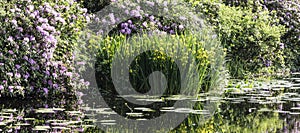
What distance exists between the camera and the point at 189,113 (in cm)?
690

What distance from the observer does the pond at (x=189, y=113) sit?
5.88 meters

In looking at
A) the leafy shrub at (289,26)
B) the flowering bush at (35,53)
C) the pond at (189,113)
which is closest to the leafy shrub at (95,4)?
the flowering bush at (35,53)

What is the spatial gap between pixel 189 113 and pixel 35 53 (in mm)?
2447

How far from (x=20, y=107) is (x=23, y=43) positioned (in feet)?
3.21

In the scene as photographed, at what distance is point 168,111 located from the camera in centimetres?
699

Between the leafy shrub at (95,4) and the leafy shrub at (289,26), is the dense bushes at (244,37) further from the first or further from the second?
the leafy shrub at (95,4)

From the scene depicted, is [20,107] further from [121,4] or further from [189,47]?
[121,4]

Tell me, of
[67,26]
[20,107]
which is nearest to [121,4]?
[67,26]

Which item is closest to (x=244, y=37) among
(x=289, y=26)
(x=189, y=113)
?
(x=289, y=26)

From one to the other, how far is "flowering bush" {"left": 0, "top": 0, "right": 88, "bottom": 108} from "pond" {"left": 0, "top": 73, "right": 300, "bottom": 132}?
2.27 feet

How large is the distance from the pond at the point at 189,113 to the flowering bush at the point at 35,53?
27.3 inches

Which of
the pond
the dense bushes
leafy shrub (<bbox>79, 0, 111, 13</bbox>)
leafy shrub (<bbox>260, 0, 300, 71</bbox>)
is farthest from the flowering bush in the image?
leafy shrub (<bbox>260, 0, 300, 71</bbox>)

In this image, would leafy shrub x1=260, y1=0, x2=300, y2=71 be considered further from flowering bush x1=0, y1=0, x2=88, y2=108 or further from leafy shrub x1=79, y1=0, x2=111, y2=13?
flowering bush x1=0, y1=0, x2=88, y2=108

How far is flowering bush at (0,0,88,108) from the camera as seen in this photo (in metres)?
7.72
